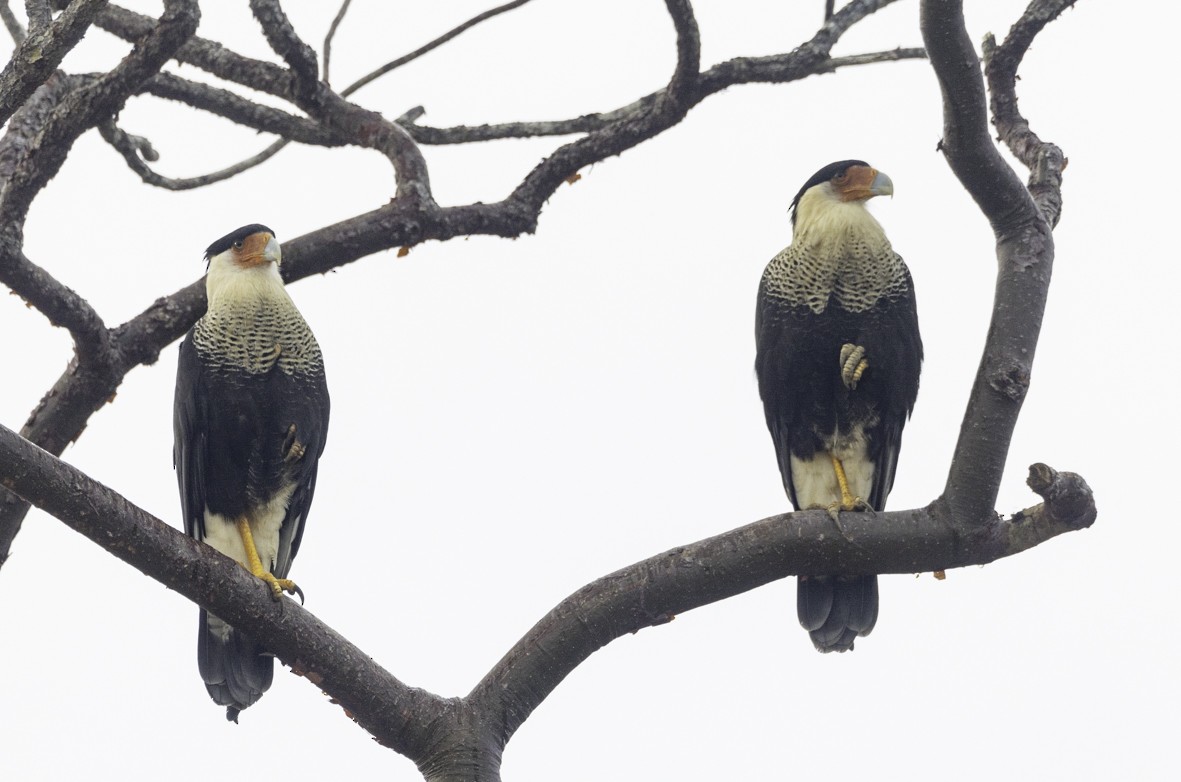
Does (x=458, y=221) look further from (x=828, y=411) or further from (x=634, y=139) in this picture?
(x=828, y=411)

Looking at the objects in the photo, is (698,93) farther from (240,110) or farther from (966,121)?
(240,110)

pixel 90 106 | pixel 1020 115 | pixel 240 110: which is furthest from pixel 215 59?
pixel 1020 115

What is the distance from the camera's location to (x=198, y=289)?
4598 millimetres

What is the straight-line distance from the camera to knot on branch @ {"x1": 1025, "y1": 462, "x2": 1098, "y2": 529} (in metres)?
3.26

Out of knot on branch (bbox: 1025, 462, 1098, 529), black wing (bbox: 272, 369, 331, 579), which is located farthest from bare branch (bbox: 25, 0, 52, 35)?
knot on branch (bbox: 1025, 462, 1098, 529)

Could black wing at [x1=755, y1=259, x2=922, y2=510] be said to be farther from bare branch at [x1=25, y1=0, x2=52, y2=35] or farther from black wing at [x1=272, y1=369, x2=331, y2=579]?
bare branch at [x1=25, y1=0, x2=52, y2=35]

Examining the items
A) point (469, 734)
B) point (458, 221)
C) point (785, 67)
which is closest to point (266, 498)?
point (458, 221)

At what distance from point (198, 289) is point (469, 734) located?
6.81 ft

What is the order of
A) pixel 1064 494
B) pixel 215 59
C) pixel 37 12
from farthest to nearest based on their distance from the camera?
pixel 215 59 → pixel 37 12 → pixel 1064 494

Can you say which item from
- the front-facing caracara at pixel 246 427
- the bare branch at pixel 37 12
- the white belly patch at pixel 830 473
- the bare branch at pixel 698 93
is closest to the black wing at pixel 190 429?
the front-facing caracara at pixel 246 427

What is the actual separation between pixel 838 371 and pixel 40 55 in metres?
2.52

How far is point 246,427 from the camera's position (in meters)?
4.30

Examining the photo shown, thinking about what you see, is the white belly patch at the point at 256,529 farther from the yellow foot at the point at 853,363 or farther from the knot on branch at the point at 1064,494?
the knot on branch at the point at 1064,494

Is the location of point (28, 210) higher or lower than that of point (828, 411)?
higher
